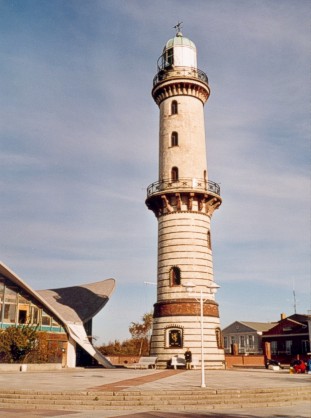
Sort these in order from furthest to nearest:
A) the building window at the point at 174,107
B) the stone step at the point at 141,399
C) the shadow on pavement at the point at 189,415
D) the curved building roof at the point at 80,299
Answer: the curved building roof at the point at 80,299, the building window at the point at 174,107, the stone step at the point at 141,399, the shadow on pavement at the point at 189,415

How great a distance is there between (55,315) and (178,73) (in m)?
24.6

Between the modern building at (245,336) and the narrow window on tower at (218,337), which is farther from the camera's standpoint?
the modern building at (245,336)

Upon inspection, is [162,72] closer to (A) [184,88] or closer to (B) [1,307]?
(A) [184,88]

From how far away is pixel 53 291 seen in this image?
52031mm

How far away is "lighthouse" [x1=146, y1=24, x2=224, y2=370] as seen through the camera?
3394 centimetres

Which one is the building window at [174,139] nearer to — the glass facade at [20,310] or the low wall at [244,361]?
the glass facade at [20,310]

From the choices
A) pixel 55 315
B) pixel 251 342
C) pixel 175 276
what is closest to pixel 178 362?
pixel 175 276

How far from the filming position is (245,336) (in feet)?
243

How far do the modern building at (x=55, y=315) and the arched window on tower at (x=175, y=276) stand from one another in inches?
481

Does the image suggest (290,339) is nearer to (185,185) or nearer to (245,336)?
(245,336)

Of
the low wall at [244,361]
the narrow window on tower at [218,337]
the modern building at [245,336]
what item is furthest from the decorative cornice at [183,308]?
the modern building at [245,336]

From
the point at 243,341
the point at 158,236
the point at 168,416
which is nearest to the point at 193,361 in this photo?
the point at 158,236

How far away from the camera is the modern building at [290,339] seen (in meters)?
53.2

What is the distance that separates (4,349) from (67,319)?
8439 mm
